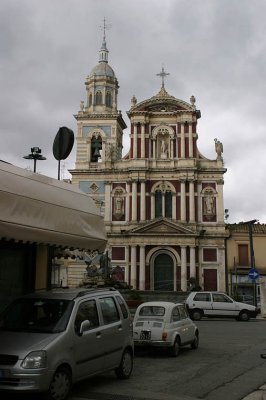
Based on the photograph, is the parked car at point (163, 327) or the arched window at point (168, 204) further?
the arched window at point (168, 204)

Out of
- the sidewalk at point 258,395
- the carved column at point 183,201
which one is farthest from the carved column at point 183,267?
the sidewalk at point 258,395

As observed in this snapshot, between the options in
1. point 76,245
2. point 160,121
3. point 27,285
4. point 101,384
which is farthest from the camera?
point 160,121

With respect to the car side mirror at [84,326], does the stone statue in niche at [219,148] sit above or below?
above

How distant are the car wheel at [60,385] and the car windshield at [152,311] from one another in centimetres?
608

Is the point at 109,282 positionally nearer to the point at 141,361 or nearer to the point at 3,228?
the point at 141,361

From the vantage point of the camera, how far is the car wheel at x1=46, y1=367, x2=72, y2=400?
7414mm

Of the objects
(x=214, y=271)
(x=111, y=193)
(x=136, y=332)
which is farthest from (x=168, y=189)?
(x=136, y=332)

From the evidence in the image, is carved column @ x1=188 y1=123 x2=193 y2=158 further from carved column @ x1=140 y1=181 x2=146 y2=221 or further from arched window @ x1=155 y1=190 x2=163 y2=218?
carved column @ x1=140 y1=181 x2=146 y2=221

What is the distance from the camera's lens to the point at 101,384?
30.5 ft

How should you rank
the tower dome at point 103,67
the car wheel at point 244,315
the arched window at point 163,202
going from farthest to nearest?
the tower dome at point 103,67
the arched window at point 163,202
the car wheel at point 244,315

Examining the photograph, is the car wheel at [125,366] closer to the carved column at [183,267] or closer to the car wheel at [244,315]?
the car wheel at [244,315]

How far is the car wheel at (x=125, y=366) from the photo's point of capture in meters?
9.73

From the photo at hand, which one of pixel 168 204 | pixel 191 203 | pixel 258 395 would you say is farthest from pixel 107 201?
pixel 258 395

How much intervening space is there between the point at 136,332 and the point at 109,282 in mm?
21329
